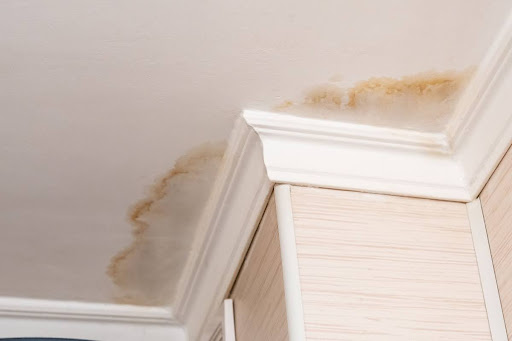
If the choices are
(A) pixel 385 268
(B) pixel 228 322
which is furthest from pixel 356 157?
(B) pixel 228 322

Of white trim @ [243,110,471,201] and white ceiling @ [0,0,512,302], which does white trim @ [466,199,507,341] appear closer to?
white trim @ [243,110,471,201]

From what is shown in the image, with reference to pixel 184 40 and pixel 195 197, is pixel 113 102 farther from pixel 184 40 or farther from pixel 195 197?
pixel 195 197

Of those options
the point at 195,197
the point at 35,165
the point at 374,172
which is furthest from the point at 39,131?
the point at 374,172

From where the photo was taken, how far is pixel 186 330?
2254mm

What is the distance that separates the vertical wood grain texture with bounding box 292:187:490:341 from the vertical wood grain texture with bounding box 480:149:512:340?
0.04 metres

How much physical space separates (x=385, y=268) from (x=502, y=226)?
Answer: 213 millimetres

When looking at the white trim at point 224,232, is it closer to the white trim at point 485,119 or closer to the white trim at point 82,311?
the white trim at point 82,311

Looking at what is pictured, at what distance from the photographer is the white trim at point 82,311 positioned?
7.14 ft

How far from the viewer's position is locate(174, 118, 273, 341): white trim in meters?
1.67

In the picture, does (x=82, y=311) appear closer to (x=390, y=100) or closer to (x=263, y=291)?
(x=263, y=291)

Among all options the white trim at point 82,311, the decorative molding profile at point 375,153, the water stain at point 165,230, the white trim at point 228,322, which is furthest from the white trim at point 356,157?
the white trim at point 82,311

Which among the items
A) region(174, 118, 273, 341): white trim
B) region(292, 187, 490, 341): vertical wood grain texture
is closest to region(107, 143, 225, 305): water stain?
region(174, 118, 273, 341): white trim

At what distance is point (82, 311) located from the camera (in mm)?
2209

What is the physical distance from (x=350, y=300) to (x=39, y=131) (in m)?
0.63
